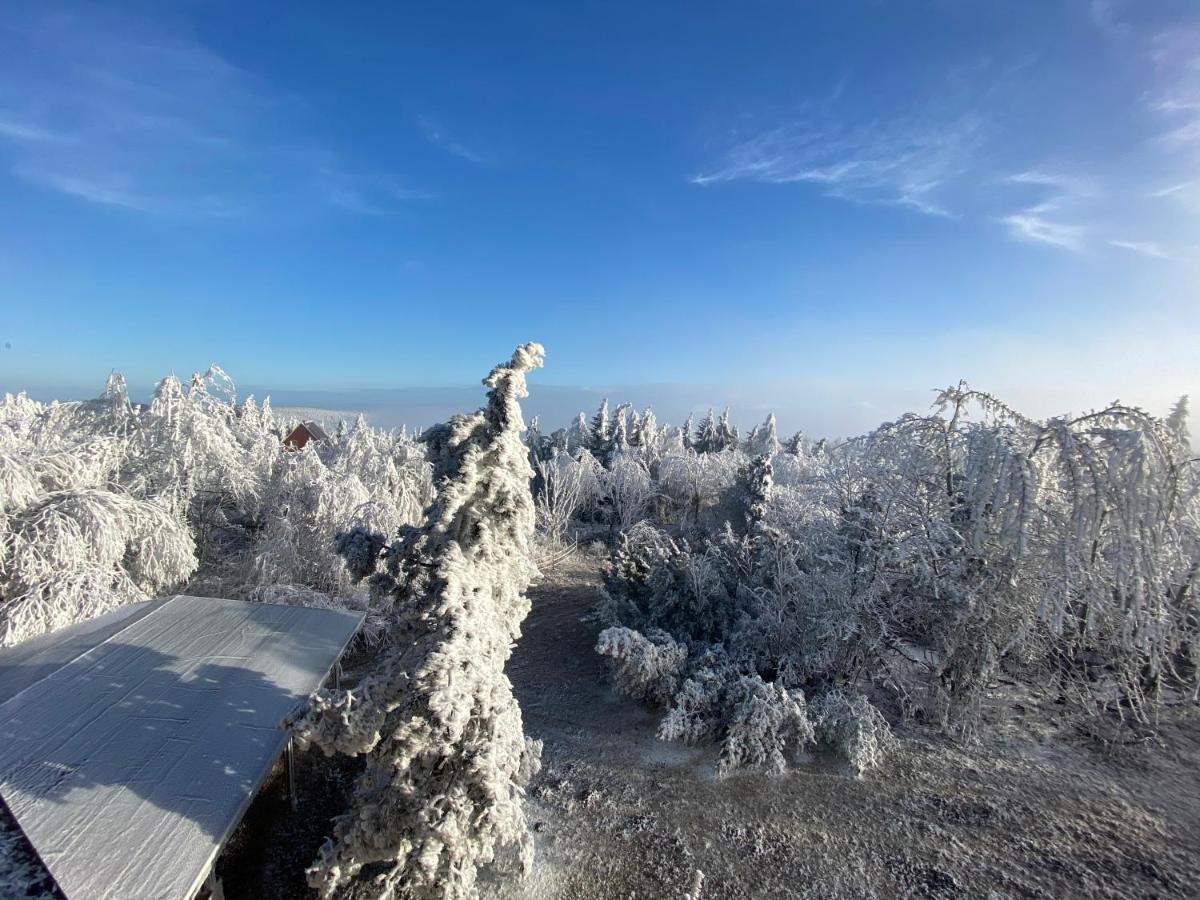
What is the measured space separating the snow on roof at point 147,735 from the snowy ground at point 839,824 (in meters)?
1.55

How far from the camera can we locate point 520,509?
15.9 feet

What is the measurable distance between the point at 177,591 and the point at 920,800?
14.0 meters

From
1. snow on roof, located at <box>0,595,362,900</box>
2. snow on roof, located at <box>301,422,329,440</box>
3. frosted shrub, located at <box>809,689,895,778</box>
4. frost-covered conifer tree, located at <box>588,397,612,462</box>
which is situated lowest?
frosted shrub, located at <box>809,689,895,778</box>

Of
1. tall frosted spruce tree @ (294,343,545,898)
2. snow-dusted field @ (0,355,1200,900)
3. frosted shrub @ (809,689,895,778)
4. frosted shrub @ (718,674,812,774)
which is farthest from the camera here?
frosted shrub @ (718,674,812,774)

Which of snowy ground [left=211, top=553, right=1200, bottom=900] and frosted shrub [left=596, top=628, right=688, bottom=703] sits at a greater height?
frosted shrub [left=596, top=628, right=688, bottom=703]

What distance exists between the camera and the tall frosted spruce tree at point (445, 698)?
13.6 feet

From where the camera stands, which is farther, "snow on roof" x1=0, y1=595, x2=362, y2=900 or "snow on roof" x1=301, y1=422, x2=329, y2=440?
"snow on roof" x1=301, y1=422, x2=329, y2=440

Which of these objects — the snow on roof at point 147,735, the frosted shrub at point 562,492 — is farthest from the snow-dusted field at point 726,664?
the frosted shrub at point 562,492

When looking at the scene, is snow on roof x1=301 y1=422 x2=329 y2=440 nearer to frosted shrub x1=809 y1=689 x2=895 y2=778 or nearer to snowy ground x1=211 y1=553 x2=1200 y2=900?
snowy ground x1=211 y1=553 x2=1200 y2=900

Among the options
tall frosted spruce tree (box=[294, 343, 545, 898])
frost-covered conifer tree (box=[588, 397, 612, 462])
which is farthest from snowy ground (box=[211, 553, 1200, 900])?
frost-covered conifer tree (box=[588, 397, 612, 462])

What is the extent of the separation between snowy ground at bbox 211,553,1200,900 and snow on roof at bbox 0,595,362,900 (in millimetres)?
1548

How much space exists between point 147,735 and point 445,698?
3772mm

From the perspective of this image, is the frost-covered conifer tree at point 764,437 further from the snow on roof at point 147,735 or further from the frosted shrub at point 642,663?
the snow on roof at point 147,735

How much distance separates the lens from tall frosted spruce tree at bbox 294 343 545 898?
413 centimetres
